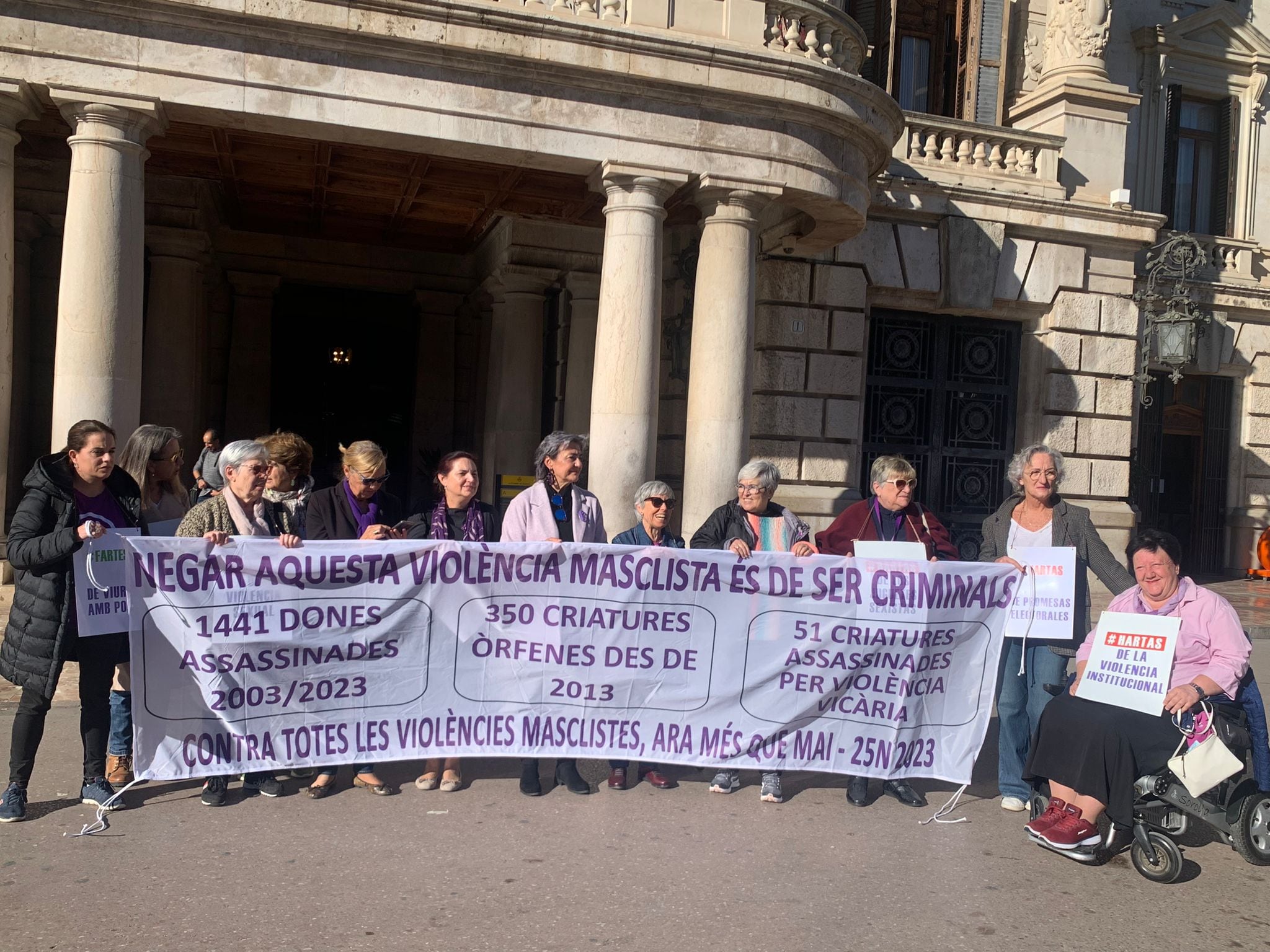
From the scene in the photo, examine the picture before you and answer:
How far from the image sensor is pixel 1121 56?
17.1m

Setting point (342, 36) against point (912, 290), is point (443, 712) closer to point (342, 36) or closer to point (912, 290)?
point (342, 36)

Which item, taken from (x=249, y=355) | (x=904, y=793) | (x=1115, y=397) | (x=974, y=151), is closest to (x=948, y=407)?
(x=1115, y=397)

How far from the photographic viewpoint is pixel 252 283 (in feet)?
52.5

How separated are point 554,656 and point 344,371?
12.6 meters

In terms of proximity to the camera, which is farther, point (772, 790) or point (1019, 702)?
point (1019, 702)

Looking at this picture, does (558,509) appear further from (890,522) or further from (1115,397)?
(1115,397)

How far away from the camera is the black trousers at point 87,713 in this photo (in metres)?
4.99

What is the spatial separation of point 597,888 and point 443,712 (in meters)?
1.43

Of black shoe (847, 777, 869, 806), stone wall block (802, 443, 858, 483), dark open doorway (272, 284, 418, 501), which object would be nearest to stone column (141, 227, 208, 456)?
dark open doorway (272, 284, 418, 501)

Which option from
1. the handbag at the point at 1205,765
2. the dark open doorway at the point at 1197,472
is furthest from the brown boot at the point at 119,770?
the dark open doorway at the point at 1197,472

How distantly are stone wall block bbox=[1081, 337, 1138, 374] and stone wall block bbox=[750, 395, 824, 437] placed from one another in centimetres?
410

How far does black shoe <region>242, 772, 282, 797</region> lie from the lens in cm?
545

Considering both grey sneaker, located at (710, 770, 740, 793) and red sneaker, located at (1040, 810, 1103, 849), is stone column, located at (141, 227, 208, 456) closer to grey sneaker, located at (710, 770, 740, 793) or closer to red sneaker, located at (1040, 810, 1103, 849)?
grey sneaker, located at (710, 770, 740, 793)

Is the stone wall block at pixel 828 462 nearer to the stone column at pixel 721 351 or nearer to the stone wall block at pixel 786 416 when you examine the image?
the stone wall block at pixel 786 416
